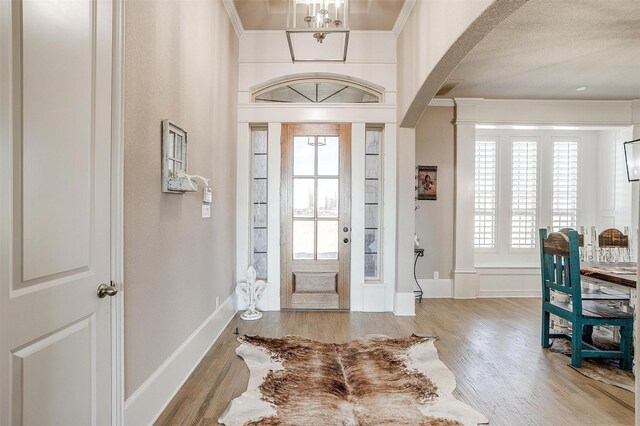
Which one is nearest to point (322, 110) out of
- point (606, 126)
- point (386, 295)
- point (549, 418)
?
point (386, 295)

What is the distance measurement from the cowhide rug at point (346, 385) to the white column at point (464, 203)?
6.97 ft

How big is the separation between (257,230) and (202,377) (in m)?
2.12

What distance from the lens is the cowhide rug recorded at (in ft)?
6.80

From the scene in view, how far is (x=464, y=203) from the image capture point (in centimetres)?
518

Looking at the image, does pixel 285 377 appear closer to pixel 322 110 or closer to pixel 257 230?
pixel 257 230

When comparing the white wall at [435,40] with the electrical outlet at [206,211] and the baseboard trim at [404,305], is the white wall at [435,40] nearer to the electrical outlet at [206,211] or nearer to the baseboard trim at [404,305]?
the baseboard trim at [404,305]

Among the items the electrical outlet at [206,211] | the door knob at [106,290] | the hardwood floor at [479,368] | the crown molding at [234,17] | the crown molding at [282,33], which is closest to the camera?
the door knob at [106,290]

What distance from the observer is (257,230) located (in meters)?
4.48

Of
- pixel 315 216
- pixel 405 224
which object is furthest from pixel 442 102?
pixel 315 216

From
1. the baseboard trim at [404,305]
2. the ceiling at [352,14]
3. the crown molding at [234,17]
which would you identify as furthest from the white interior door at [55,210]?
the baseboard trim at [404,305]

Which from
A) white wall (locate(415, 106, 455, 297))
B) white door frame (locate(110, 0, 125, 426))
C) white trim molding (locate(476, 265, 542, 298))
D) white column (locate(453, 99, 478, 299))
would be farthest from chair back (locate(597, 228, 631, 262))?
white door frame (locate(110, 0, 125, 426))

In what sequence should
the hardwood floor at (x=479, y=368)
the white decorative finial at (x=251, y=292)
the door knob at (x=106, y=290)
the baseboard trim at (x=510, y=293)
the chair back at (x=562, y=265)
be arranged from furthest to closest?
the baseboard trim at (x=510, y=293) → the white decorative finial at (x=251, y=292) → the chair back at (x=562, y=265) → the hardwood floor at (x=479, y=368) → the door knob at (x=106, y=290)

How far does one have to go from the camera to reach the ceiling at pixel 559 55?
3.05 meters

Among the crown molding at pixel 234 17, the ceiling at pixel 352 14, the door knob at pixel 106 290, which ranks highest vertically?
the ceiling at pixel 352 14
